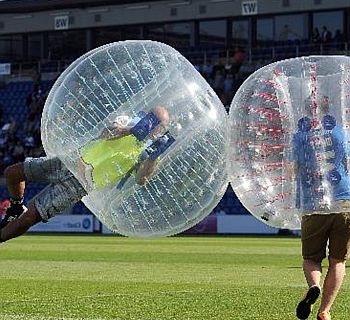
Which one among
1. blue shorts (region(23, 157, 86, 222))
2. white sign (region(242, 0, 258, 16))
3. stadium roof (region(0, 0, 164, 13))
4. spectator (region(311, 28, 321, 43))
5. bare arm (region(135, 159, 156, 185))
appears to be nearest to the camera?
bare arm (region(135, 159, 156, 185))

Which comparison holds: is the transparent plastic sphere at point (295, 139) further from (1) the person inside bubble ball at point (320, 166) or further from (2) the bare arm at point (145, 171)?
(2) the bare arm at point (145, 171)

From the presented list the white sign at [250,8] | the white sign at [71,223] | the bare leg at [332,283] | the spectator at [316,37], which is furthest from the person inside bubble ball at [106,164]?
the white sign at [250,8]

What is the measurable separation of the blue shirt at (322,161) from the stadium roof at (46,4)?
34.2 m

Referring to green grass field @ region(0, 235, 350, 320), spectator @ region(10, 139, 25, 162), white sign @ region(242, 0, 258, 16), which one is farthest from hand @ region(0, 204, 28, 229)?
white sign @ region(242, 0, 258, 16)

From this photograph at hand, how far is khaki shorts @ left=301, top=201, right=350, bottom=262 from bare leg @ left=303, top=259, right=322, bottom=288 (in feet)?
0.13

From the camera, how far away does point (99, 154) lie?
27.7 ft

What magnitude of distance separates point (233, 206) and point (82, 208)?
5.44 metres

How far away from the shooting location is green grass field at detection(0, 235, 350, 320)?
9.42 meters

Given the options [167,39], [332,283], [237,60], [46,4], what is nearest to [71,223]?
[237,60]

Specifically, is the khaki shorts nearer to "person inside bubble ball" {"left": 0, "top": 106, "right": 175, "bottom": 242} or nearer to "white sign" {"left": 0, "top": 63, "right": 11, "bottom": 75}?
"person inside bubble ball" {"left": 0, "top": 106, "right": 175, "bottom": 242}

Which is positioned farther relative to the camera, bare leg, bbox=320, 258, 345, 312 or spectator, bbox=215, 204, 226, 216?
spectator, bbox=215, 204, 226, 216

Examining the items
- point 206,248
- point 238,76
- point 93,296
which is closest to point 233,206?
point 238,76

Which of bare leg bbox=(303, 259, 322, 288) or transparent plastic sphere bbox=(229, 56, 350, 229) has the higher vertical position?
transparent plastic sphere bbox=(229, 56, 350, 229)

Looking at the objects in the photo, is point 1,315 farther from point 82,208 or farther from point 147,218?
point 82,208
